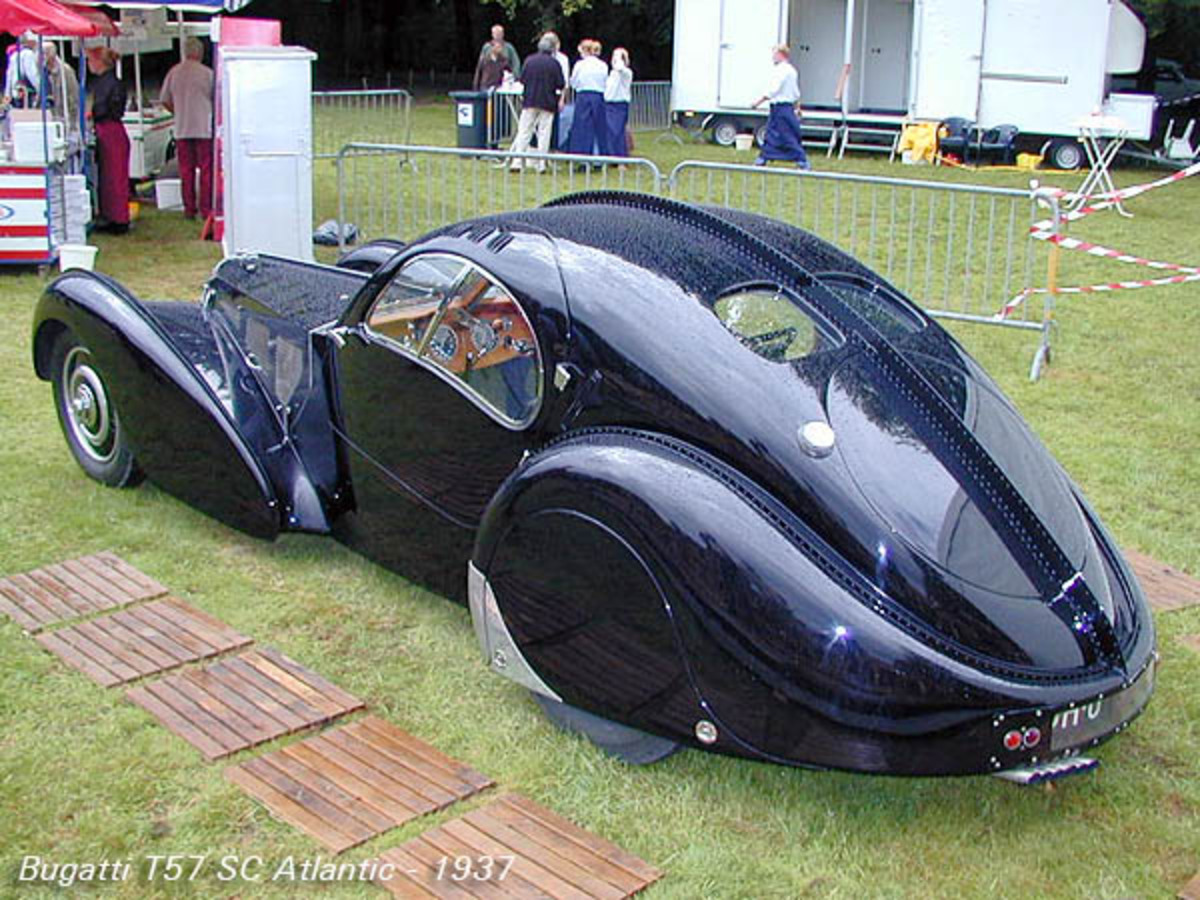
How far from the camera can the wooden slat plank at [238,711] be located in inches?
171

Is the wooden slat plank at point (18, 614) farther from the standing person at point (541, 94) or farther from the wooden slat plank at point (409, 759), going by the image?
the standing person at point (541, 94)

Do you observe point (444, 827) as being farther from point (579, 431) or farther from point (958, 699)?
point (958, 699)

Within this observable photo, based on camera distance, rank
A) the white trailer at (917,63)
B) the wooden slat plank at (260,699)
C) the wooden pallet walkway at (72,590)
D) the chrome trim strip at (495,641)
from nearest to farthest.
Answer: the chrome trim strip at (495,641) → the wooden slat plank at (260,699) → the wooden pallet walkway at (72,590) → the white trailer at (917,63)

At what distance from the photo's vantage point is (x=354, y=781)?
160 inches

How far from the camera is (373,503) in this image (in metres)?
5.12

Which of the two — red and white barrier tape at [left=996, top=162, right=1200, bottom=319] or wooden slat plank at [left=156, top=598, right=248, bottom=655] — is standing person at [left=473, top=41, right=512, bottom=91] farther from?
wooden slat plank at [left=156, top=598, right=248, bottom=655]

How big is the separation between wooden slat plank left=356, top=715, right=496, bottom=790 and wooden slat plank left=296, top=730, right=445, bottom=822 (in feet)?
0.45

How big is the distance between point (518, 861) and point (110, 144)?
36.6 feet

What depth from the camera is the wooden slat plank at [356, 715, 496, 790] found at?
410 centimetres

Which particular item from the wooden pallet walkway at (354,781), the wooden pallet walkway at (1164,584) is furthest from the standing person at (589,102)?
the wooden pallet walkway at (354,781)

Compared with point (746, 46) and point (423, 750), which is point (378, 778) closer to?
point (423, 750)

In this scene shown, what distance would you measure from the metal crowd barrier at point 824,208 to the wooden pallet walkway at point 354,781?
5.78 metres

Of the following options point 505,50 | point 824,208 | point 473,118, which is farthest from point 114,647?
point 505,50
